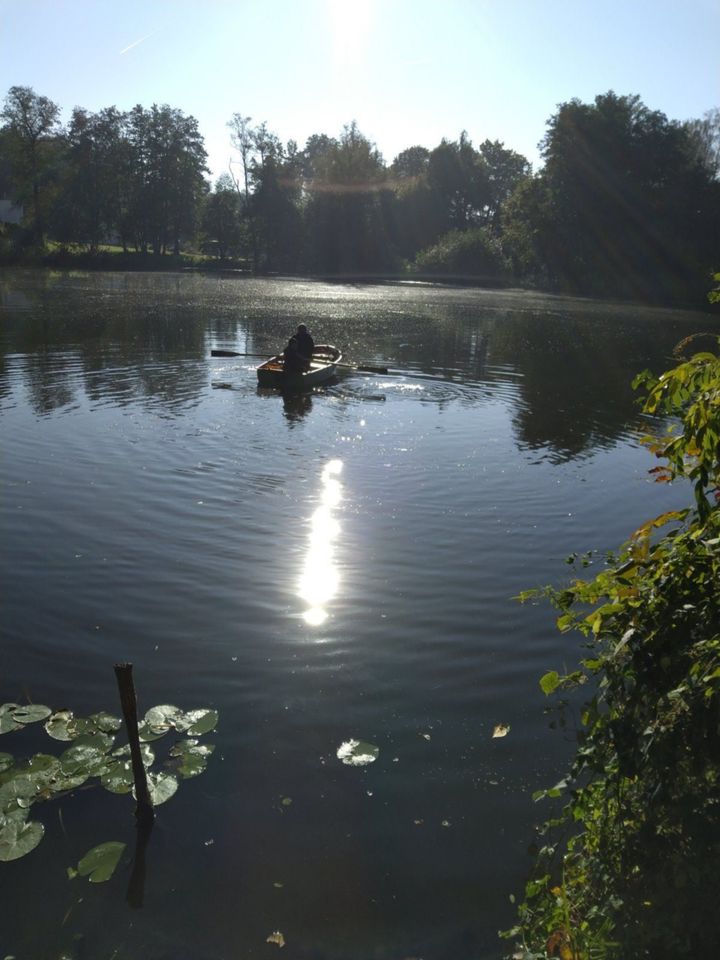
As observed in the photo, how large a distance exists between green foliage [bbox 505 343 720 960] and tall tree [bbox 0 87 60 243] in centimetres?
8859

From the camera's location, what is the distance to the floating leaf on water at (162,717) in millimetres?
6223

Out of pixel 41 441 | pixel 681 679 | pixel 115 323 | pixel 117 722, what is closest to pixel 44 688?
pixel 117 722

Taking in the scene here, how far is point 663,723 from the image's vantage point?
3359 mm

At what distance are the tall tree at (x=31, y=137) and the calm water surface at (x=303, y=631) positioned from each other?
7349cm

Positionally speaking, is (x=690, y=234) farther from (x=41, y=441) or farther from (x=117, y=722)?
(x=117, y=722)

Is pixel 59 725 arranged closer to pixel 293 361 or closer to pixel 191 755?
pixel 191 755

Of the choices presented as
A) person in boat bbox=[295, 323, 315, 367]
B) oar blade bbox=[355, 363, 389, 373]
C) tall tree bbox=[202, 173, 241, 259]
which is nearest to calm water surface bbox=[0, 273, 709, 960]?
person in boat bbox=[295, 323, 315, 367]

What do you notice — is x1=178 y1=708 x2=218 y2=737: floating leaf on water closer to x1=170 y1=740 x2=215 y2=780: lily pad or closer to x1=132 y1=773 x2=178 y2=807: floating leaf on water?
x1=170 y1=740 x2=215 y2=780: lily pad

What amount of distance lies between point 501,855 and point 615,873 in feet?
5.15

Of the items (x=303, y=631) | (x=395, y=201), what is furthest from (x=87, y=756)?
(x=395, y=201)

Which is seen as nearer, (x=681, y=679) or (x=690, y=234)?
(x=681, y=679)

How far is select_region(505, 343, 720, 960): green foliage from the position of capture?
3.24 metres

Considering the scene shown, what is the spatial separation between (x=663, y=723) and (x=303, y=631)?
4.99m

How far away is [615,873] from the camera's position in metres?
3.72
